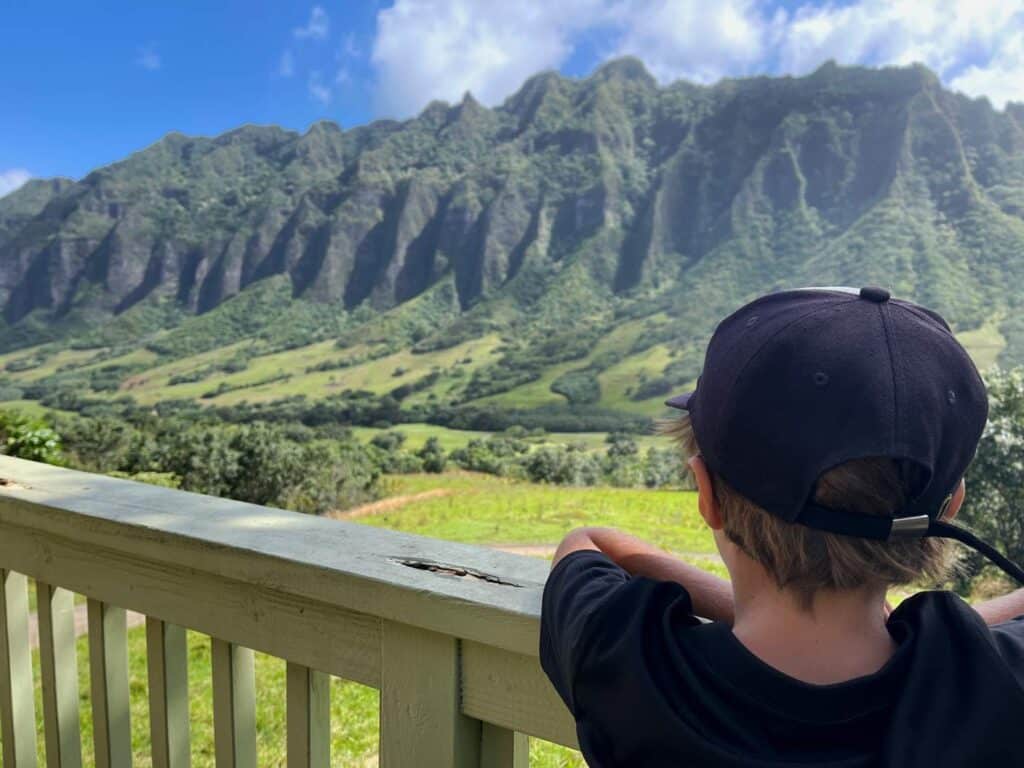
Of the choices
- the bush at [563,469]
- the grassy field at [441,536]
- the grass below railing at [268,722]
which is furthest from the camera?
the bush at [563,469]

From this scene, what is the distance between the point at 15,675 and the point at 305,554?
816 millimetres

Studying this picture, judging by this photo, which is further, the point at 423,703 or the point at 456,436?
the point at 456,436

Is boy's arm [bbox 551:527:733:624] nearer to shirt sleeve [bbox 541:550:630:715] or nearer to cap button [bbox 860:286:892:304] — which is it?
shirt sleeve [bbox 541:550:630:715]

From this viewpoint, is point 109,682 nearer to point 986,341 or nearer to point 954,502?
point 954,502

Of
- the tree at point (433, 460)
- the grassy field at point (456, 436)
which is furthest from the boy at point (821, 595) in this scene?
the grassy field at point (456, 436)

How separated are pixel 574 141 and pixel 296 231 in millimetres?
38976

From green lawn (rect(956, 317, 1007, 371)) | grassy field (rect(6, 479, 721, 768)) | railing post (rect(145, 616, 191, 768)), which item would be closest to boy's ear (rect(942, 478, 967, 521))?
railing post (rect(145, 616, 191, 768))

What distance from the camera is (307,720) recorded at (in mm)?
917

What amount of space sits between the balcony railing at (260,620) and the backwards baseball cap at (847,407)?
27cm

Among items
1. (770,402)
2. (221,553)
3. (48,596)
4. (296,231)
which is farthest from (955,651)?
(296,231)

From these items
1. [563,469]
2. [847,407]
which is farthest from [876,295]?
[563,469]

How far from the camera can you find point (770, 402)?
60cm

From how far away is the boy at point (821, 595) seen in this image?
54 cm

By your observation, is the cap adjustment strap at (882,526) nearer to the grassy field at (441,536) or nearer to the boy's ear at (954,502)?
the boy's ear at (954,502)
